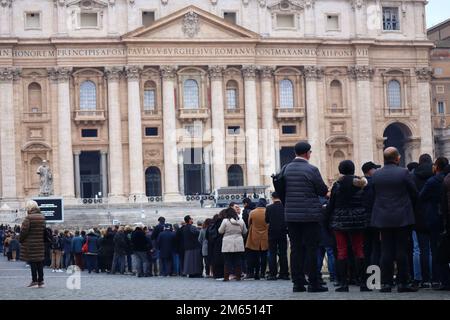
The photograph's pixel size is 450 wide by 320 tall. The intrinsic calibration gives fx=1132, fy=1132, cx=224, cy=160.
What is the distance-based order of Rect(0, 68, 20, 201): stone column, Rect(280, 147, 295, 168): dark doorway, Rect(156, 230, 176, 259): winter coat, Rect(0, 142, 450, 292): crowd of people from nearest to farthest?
Rect(0, 142, 450, 292): crowd of people
Rect(156, 230, 176, 259): winter coat
Rect(0, 68, 20, 201): stone column
Rect(280, 147, 295, 168): dark doorway

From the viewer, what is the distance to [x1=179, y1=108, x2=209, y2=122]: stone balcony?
74938mm

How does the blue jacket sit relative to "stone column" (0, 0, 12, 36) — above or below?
below

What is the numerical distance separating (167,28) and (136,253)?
1757 inches

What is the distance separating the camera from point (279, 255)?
23.5 metres

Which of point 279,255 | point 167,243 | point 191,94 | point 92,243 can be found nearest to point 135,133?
point 191,94

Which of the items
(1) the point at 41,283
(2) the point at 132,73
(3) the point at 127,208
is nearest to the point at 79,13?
(2) the point at 132,73

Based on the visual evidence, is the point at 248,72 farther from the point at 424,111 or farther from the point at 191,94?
the point at 424,111

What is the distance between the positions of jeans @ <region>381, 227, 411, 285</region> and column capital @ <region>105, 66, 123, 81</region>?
2285 inches

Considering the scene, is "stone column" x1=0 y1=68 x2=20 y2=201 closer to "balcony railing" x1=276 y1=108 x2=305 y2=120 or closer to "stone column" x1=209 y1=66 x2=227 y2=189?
"stone column" x1=209 y1=66 x2=227 y2=189

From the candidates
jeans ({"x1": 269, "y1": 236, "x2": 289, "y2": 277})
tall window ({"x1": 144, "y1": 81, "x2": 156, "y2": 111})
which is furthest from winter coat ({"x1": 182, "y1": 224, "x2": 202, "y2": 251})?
tall window ({"x1": 144, "y1": 81, "x2": 156, "y2": 111})

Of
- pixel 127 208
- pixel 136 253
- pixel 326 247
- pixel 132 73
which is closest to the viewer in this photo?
pixel 326 247
